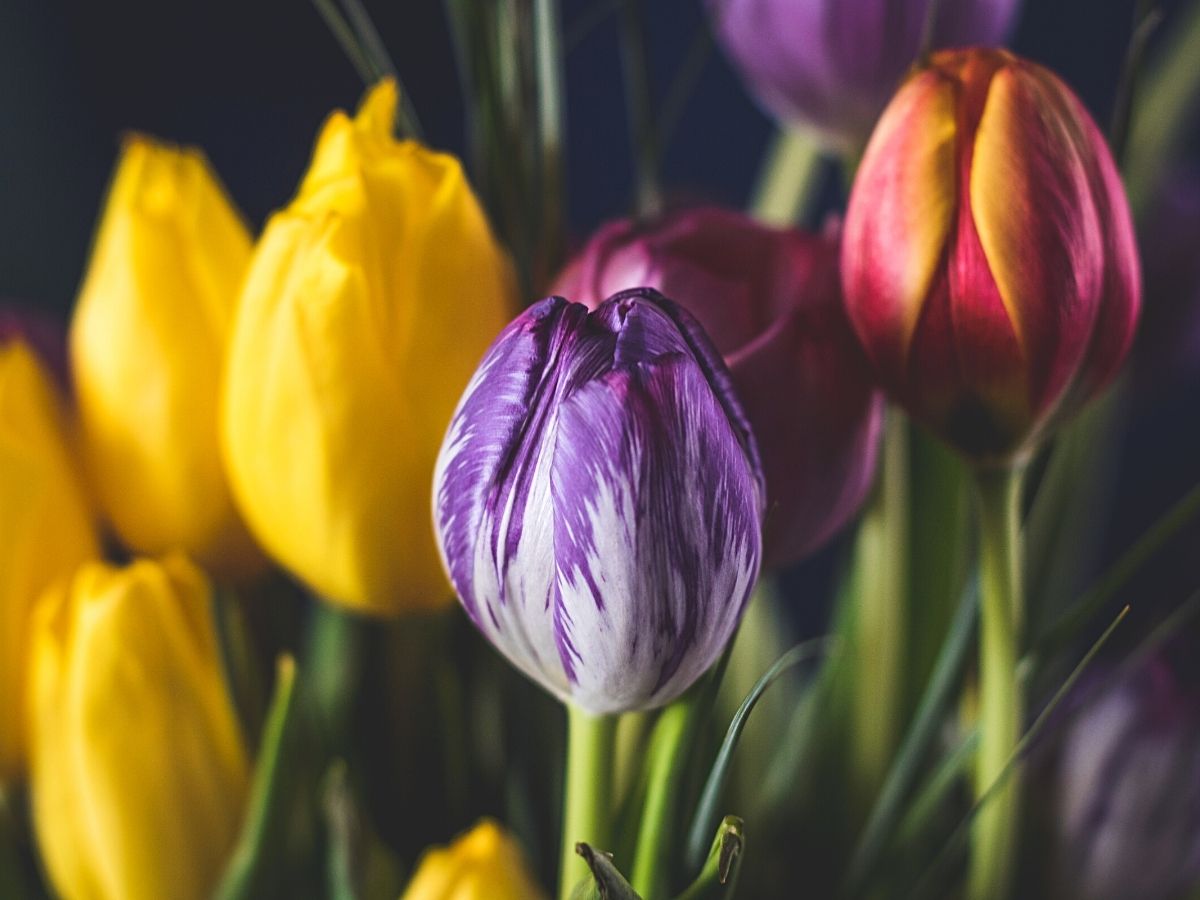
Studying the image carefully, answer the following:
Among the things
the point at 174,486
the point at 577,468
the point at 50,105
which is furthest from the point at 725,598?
the point at 50,105

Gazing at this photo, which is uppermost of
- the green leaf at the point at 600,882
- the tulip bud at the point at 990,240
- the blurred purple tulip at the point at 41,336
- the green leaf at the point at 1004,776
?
the tulip bud at the point at 990,240

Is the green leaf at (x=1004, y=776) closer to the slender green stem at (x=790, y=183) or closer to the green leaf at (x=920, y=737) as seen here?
the green leaf at (x=920, y=737)

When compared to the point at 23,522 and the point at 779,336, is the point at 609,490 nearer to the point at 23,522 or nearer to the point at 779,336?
the point at 779,336

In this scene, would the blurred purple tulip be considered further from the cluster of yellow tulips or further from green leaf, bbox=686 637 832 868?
green leaf, bbox=686 637 832 868

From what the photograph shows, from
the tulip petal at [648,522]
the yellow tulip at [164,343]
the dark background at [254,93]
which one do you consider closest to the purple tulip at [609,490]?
the tulip petal at [648,522]

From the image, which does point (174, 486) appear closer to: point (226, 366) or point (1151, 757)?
point (226, 366)

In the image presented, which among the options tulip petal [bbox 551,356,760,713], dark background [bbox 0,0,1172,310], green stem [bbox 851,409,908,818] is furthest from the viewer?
dark background [bbox 0,0,1172,310]

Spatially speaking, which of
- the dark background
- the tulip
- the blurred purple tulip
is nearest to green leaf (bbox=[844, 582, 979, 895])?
the tulip
